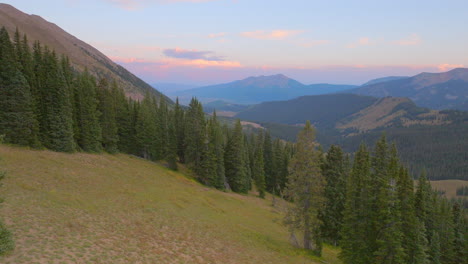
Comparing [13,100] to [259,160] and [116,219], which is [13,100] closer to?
[116,219]

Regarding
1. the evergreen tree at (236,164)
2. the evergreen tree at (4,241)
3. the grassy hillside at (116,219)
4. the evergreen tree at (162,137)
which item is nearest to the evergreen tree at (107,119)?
the grassy hillside at (116,219)

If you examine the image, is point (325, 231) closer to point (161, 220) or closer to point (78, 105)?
point (161, 220)

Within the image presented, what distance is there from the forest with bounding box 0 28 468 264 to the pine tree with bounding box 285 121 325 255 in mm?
113

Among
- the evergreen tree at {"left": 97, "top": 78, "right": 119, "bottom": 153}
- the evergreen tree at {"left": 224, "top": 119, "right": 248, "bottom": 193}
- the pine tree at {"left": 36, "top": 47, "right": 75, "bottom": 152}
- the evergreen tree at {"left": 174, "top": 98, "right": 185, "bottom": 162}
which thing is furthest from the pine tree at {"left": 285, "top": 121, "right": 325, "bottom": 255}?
the evergreen tree at {"left": 174, "top": 98, "right": 185, "bottom": 162}

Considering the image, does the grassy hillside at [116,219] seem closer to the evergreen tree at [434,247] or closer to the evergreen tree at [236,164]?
the evergreen tree at [236,164]

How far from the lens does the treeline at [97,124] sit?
36.2m

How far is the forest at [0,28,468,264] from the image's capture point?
28.2m

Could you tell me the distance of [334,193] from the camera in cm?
3956

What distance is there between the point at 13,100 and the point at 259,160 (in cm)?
5067

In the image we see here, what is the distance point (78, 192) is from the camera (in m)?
27.9

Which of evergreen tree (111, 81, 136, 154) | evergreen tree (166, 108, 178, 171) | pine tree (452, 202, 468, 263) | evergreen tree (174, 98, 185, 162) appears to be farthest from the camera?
evergreen tree (174, 98, 185, 162)

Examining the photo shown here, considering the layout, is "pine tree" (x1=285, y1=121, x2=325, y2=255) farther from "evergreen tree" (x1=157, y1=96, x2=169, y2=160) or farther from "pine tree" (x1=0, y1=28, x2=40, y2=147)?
"evergreen tree" (x1=157, y1=96, x2=169, y2=160)

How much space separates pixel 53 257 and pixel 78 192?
49.5 ft

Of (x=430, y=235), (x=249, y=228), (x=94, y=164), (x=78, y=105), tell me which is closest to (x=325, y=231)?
(x=249, y=228)
